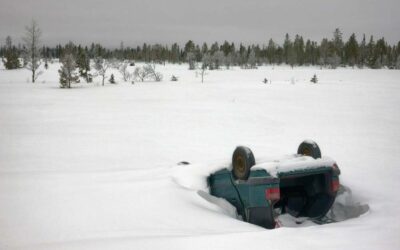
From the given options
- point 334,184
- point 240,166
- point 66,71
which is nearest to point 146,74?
point 66,71

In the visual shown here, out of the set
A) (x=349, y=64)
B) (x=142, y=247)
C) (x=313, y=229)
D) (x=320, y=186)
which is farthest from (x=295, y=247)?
(x=349, y=64)

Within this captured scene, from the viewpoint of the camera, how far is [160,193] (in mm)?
5195

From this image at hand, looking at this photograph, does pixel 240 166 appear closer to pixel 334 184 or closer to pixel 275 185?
pixel 275 185

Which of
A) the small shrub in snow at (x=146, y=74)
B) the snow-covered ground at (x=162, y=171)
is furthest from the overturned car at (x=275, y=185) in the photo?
the small shrub in snow at (x=146, y=74)

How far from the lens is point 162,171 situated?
681cm

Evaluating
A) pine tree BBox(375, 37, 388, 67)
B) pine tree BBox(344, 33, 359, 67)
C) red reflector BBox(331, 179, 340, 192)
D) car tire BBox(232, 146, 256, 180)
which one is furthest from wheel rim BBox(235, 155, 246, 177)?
pine tree BBox(375, 37, 388, 67)

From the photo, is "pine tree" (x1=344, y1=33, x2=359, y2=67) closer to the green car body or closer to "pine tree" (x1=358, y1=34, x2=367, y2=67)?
"pine tree" (x1=358, y1=34, x2=367, y2=67)

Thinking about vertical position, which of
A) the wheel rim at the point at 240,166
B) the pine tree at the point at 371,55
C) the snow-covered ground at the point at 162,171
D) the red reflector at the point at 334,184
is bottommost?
the snow-covered ground at the point at 162,171

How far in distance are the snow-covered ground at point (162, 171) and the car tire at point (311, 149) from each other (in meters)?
1.07

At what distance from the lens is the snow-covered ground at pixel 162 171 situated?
148 inches

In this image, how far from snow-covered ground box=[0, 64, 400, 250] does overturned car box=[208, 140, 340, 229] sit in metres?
0.30

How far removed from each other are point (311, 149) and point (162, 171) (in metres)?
2.88

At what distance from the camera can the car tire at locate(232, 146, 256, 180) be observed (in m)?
4.67

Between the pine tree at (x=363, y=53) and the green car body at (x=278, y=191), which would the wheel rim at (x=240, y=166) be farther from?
the pine tree at (x=363, y=53)
